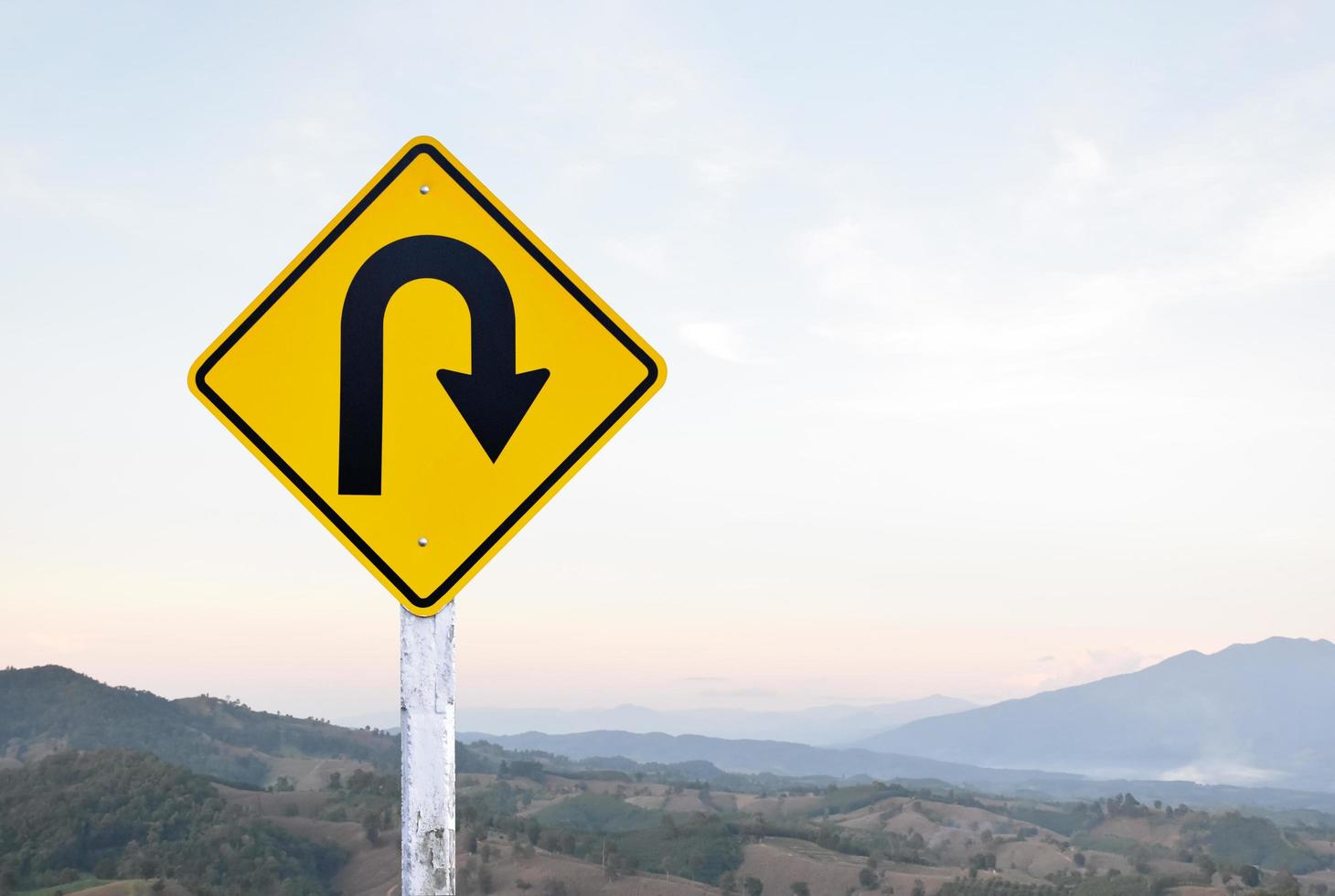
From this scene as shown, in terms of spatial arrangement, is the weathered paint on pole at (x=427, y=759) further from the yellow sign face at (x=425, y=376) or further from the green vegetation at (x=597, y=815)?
the green vegetation at (x=597, y=815)

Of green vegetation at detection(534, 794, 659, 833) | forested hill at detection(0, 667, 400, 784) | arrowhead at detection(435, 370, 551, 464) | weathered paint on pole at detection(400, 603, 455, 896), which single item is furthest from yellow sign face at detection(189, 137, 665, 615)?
forested hill at detection(0, 667, 400, 784)

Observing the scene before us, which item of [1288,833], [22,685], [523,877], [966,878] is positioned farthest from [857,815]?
[22,685]

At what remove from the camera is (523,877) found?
69625mm

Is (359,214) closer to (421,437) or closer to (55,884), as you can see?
(421,437)

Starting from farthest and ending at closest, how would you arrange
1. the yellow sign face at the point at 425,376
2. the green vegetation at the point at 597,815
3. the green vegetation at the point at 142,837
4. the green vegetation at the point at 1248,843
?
the green vegetation at the point at 597,815 < the green vegetation at the point at 1248,843 < the green vegetation at the point at 142,837 < the yellow sign face at the point at 425,376

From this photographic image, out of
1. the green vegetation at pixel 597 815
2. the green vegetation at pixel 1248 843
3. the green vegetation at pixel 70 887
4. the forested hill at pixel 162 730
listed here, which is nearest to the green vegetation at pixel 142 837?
the green vegetation at pixel 70 887

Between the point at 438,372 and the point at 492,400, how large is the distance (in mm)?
266

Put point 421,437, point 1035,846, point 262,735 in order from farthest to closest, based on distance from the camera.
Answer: point 262,735 < point 1035,846 < point 421,437

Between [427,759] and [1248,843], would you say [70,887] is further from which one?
[1248,843]

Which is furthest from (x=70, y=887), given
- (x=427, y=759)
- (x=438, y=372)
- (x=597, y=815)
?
(x=438, y=372)

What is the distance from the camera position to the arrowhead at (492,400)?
5016 mm

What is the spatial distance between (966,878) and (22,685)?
5507 inches

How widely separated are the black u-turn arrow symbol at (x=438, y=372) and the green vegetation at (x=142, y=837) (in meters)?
69.6

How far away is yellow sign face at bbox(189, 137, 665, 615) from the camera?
494 cm
